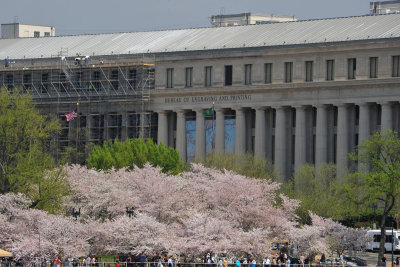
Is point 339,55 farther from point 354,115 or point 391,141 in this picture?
point 391,141

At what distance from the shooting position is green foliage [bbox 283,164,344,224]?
164625mm

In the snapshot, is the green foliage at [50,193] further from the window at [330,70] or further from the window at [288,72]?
the window at [288,72]

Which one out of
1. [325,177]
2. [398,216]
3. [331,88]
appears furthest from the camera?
[331,88]

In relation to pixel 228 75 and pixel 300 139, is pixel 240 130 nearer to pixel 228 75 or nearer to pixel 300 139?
pixel 228 75

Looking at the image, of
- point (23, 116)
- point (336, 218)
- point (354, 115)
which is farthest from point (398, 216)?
point (23, 116)

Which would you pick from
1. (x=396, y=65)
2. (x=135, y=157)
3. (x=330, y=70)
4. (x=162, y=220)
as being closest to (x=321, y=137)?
(x=330, y=70)

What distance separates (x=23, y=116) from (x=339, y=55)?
4667 cm

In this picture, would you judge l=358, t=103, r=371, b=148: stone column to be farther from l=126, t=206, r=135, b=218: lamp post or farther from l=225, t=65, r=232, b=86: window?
l=126, t=206, r=135, b=218: lamp post

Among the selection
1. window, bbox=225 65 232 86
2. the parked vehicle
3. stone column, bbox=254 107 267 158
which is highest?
window, bbox=225 65 232 86

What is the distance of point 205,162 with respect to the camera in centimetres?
18450

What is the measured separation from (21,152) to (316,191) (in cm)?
3459

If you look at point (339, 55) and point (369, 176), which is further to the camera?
point (339, 55)

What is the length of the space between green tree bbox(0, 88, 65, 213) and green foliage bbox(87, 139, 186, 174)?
16.4 metres

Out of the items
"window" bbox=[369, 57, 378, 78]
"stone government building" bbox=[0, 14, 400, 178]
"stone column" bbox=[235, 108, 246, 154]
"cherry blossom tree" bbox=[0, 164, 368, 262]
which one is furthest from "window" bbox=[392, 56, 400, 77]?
"cherry blossom tree" bbox=[0, 164, 368, 262]
